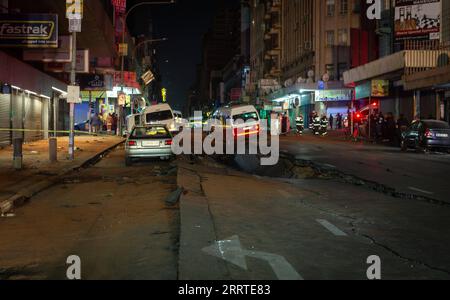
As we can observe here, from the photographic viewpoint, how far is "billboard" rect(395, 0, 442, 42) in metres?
37.4

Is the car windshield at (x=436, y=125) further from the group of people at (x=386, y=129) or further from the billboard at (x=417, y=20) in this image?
the billboard at (x=417, y=20)

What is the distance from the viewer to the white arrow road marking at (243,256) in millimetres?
6157

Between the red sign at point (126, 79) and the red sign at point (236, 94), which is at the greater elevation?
the red sign at point (236, 94)

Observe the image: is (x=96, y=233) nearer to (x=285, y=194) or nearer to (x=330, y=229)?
(x=330, y=229)

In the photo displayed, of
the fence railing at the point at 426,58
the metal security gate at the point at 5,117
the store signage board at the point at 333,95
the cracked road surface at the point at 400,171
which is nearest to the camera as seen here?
the cracked road surface at the point at 400,171

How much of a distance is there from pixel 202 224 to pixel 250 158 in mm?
14978

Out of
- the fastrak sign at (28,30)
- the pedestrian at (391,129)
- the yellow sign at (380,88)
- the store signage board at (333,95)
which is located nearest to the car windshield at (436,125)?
the pedestrian at (391,129)

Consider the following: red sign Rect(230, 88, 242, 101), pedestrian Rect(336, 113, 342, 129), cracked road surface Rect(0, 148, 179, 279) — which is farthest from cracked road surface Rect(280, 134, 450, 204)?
red sign Rect(230, 88, 242, 101)

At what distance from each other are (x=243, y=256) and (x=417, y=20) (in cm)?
3503

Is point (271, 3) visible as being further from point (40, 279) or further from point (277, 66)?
point (40, 279)

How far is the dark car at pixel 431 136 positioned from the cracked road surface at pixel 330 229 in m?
14.6

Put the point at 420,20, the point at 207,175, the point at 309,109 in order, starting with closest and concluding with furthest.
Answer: the point at 207,175, the point at 420,20, the point at 309,109
